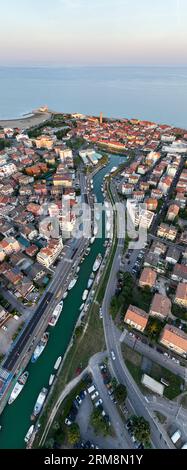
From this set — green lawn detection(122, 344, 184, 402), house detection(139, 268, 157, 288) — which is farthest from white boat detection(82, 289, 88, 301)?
green lawn detection(122, 344, 184, 402)

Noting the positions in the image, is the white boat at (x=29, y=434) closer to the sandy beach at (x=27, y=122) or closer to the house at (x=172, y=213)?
the house at (x=172, y=213)

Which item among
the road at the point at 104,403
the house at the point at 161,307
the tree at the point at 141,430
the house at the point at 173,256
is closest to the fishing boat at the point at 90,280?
the house at the point at 161,307

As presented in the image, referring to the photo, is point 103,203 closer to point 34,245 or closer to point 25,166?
point 34,245

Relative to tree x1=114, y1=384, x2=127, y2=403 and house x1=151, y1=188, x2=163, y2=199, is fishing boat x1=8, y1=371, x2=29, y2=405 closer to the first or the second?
tree x1=114, y1=384, x2=127, y2=403

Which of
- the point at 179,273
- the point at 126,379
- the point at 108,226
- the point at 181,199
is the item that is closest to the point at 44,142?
the point at 108,226

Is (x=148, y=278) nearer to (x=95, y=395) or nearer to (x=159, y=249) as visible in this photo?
(x=159, y=249)

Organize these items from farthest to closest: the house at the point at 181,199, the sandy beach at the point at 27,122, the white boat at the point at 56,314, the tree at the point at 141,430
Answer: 1. the sandy beach at the point at 27,122
2. the house at the point at 181,199
3. the white boat at the point at 56,314
4. the tree at the point at 141,430
